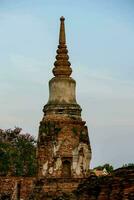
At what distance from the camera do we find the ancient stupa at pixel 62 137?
25672 millimetres

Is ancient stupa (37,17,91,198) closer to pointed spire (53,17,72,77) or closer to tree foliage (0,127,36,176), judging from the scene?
pointed spire (53,17,72,77)

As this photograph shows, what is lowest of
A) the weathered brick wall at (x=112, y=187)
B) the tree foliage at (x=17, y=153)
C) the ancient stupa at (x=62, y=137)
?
the weathered brick wall at (x=112, y=187)

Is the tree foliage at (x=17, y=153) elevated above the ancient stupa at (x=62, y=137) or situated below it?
above

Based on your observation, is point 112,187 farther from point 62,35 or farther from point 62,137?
point 62,35

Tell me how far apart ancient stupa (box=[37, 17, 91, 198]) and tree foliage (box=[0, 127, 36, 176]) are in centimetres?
1309

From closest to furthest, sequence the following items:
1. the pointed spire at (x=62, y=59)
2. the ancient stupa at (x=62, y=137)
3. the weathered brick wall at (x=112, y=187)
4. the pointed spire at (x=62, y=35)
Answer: the weathered brick wall at (x=112, y=187) → the ancient stupa at (x=62, y=137) → the pointed spire at (x=62, y=59) → the pointed spire at (x=62, y=35)

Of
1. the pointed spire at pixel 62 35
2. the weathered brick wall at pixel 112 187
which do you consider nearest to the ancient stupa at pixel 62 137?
the pointed spire at pixel 62 35

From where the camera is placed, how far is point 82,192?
1306 centimetres

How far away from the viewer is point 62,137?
25.7 metres

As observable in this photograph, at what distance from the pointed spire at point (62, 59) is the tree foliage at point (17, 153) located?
1304 centimetres

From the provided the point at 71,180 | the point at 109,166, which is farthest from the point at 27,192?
the point at 109,166

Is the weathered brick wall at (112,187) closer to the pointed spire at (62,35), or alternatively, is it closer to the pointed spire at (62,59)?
the pointed spire at (62,59)

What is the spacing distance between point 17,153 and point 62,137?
588 inches

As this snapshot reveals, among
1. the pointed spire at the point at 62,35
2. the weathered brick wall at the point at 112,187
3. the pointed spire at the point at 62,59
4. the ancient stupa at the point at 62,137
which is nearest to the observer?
the weathered brick wall at the point at 112,187
